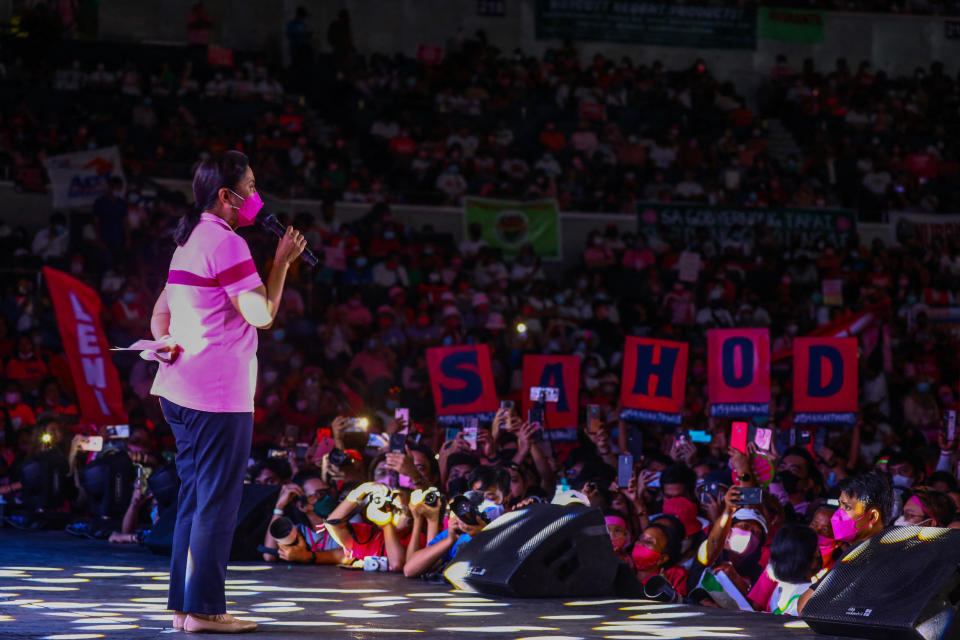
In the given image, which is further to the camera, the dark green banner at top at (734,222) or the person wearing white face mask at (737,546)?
the dark green banner at top at (734,222)

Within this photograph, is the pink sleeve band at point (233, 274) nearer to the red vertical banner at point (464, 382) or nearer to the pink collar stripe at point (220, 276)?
the pink collar stripe at point (220, 276)

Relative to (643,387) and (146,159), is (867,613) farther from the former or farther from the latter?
(146,159)

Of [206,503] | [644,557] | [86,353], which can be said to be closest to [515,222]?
[86,353]

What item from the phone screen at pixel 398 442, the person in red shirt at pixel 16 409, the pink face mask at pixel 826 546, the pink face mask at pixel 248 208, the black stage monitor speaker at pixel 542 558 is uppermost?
the pink face mask at pixel 248 208

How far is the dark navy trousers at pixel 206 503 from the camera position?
179 inches

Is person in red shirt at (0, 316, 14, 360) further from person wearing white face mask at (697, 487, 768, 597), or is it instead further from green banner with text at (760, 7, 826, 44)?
green banner with text at (760, 7, 826, 44)

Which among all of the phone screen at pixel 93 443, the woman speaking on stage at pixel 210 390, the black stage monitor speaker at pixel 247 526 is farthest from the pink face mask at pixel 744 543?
the phone screen at pixel 93 443

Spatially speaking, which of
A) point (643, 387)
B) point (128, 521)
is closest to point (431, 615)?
point (128, 521)

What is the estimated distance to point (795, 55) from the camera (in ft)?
86.6

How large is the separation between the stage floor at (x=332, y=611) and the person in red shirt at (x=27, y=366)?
599 centimetres

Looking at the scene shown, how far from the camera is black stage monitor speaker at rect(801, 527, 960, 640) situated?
4648mm

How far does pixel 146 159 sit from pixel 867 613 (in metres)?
14.3

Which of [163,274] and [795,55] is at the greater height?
[795,55]

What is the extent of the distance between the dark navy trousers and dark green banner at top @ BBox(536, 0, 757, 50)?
2121 cm
